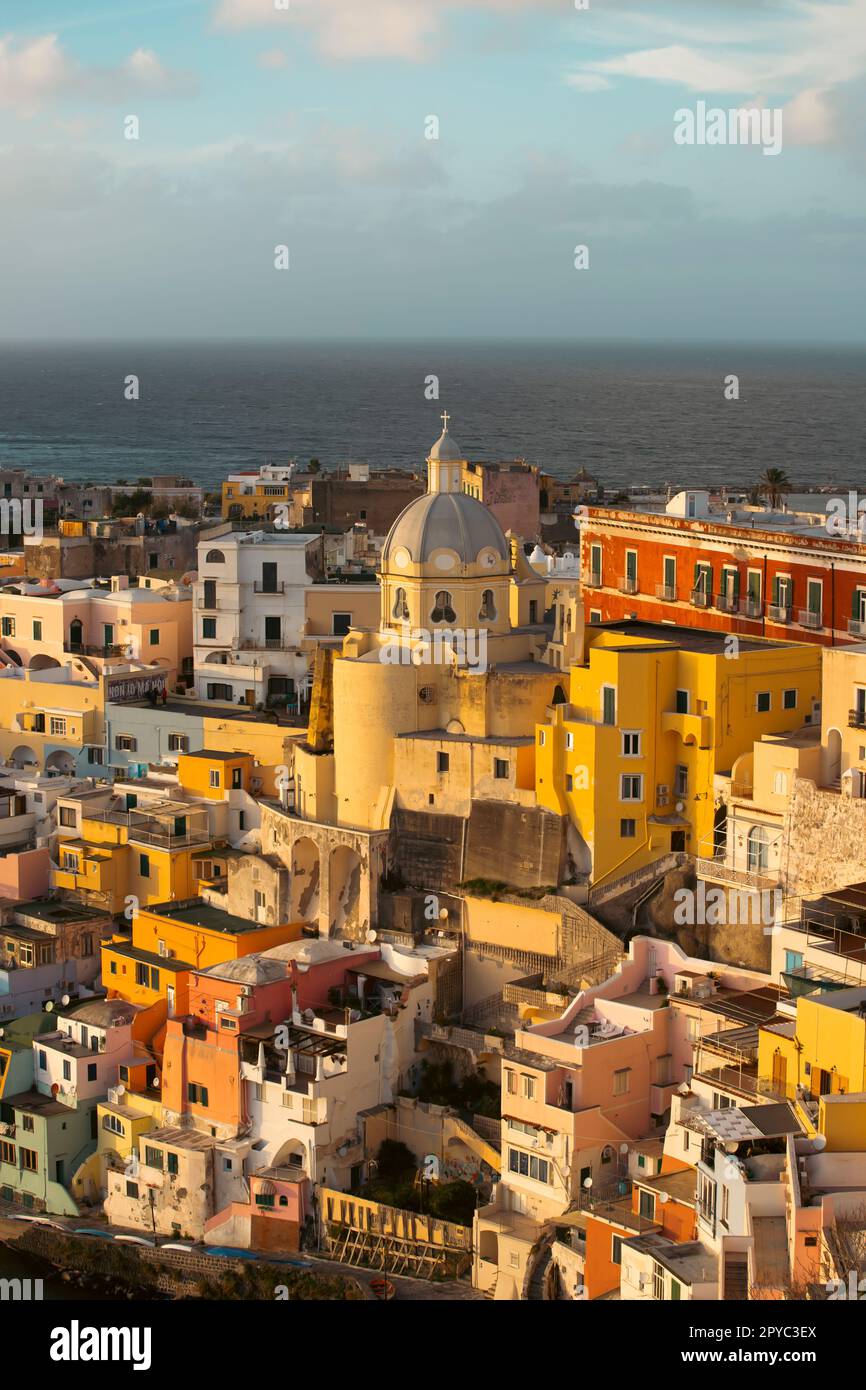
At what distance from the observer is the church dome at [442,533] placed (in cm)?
3400

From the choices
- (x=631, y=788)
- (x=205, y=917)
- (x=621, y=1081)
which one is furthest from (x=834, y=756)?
(x=205, y=917)

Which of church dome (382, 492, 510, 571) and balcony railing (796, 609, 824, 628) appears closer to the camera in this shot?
church dome (382, 492, 510, 571)

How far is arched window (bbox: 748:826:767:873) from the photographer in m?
29.7

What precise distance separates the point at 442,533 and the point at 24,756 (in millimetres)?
12122

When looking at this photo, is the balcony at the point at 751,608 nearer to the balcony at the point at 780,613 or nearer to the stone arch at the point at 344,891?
the balcony at the point at 780,613

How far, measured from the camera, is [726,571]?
118ft

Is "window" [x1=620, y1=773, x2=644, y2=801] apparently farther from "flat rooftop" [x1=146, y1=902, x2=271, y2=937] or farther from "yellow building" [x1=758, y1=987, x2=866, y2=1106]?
"flat rooftop" [x1=146, y1=902, x2=271, y2=937]

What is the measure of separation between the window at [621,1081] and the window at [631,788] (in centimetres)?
440

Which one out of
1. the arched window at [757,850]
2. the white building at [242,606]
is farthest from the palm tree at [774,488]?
the arched window at [757,850]

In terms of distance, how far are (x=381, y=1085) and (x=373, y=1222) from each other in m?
2.37

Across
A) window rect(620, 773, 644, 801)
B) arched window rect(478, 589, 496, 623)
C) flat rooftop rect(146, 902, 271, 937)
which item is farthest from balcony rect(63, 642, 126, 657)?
window rect(620, 773, 644, 801)

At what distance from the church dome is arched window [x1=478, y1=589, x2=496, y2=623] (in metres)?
0.54

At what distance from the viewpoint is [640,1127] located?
2812 cm
